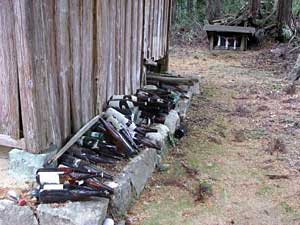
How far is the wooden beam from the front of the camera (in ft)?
10.8

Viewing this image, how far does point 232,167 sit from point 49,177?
2.23m

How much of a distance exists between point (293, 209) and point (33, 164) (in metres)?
2.37

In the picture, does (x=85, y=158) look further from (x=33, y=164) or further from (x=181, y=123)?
(x=181, y=123)

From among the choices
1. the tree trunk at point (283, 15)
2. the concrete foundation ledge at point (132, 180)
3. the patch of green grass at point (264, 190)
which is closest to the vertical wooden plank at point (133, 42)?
the concrete foundation ledge at point (132, 180)

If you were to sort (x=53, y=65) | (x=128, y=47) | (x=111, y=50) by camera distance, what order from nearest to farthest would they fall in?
(x=53, y=65)
(x=111, y=50)
(x=128, y=47)

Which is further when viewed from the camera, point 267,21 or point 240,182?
point 267,21

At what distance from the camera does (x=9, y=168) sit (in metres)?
3.38

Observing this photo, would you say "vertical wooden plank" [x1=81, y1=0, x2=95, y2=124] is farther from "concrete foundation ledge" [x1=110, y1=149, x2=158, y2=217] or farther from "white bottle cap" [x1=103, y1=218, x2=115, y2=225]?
"white bottle cap" [x1=103, y1=218, x2=115, y2=225]

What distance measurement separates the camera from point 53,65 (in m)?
3.32

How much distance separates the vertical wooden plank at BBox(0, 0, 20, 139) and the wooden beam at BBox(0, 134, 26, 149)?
0.04 m

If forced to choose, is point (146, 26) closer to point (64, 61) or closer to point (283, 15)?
point (64, 61)

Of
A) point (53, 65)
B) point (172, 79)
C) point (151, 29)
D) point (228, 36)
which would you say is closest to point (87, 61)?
point (53, 65)

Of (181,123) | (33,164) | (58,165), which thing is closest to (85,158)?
(58,165)

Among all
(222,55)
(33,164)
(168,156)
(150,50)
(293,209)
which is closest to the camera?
(33,164)
